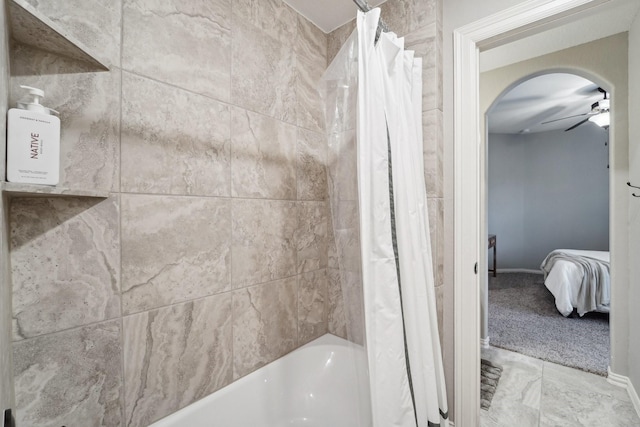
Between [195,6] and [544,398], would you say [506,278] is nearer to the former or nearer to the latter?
[544,398]

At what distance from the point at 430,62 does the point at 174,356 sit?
66.2 inches

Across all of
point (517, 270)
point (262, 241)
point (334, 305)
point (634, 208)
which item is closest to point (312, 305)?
point (334, 305)

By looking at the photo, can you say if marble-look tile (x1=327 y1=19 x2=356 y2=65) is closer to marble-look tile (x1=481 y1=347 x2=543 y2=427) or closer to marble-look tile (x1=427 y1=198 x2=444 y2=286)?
marble-look tile (x1=427 y1=198 x2=444 y2=286)

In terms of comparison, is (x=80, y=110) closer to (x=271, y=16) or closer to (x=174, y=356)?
(x=174, y=356)

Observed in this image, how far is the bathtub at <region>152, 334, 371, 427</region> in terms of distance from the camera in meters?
0.98

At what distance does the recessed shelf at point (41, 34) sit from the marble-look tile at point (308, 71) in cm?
92

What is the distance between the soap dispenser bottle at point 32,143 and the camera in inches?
23.1

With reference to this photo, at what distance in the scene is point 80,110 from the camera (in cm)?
79

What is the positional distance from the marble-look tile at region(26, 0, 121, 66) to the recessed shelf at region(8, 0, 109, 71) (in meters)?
0.08

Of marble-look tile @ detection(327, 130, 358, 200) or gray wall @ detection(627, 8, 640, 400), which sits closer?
marble-look tile @ detection(327, 130, 358, 200)

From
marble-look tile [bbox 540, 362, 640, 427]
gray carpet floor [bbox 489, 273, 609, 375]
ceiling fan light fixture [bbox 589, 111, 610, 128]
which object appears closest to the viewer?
marble-look tile [bbox 540, 362, 640, 427]

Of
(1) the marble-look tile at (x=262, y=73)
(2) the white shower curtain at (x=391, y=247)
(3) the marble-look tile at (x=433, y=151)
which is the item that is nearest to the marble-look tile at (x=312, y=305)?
(2) the white shower curtain at (x=391, y=247)

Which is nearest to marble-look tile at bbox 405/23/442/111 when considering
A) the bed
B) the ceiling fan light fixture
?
the ceiling fan light fixture

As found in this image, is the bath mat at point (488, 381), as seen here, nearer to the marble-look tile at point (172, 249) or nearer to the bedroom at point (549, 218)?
the bedroom at point (549, 218)
